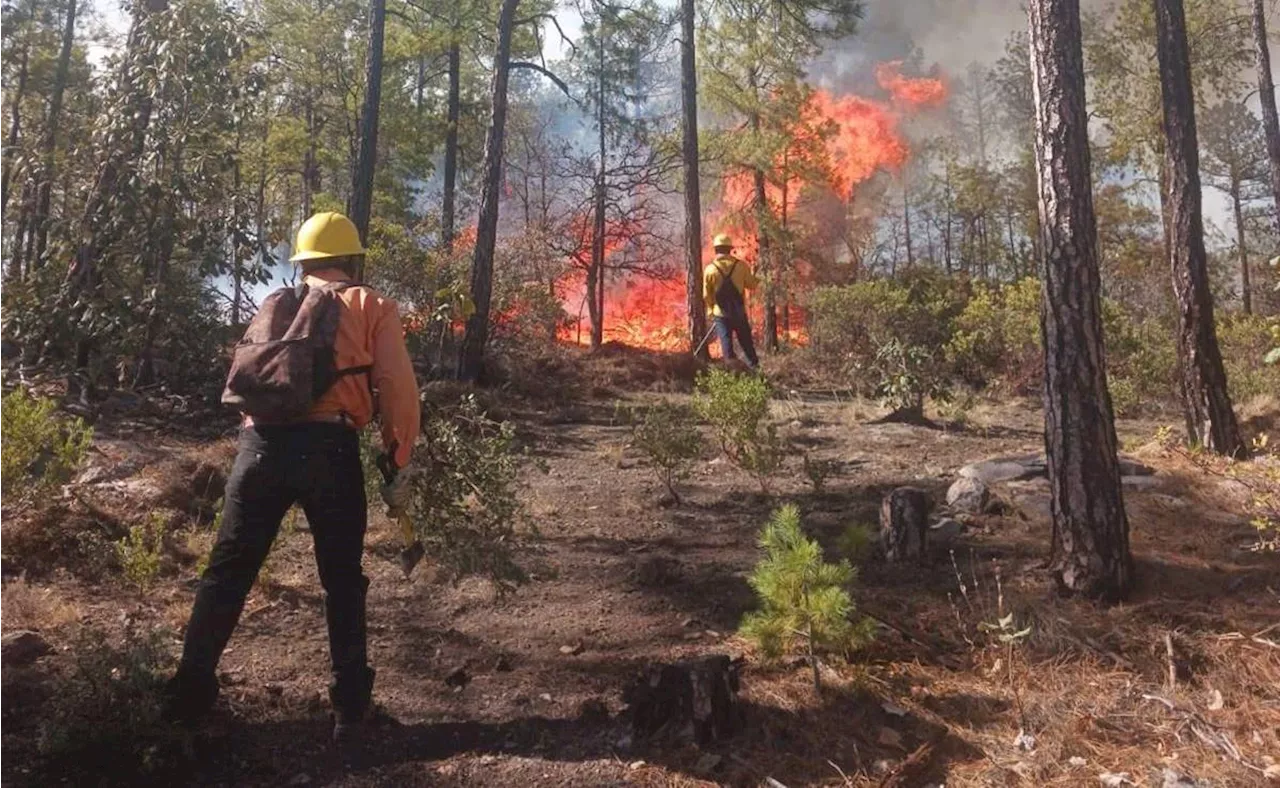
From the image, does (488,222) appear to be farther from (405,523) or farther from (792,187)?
(792,187)

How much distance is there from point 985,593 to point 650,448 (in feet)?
8.31

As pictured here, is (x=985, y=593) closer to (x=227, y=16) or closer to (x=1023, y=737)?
(x=1023, y=737)

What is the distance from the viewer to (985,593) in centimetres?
431

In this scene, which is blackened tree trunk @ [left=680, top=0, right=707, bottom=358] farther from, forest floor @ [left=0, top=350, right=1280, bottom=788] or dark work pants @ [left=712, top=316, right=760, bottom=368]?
forest floor @ [left=0, top=350, right=1280, bottom=788]

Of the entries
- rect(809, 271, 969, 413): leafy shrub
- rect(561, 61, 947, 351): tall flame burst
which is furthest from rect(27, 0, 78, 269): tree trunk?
rect(561, 61, 947, 351): tall flame burst

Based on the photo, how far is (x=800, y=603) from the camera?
333 centimetres

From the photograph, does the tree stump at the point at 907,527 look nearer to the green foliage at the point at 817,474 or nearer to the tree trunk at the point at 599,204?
the green foliage at the point at 817,474

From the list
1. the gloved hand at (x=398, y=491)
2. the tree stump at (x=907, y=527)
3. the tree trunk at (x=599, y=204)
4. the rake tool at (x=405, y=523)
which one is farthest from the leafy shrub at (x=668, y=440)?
the tree trunk at (x=599, y=204)

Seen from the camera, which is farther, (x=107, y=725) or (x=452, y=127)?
(x=452, y=127)

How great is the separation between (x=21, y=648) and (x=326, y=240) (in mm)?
1973

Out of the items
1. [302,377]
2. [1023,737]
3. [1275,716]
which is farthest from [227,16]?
[1275,716]

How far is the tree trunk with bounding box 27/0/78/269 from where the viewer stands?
7902 mm

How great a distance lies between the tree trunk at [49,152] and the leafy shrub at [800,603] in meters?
7.16

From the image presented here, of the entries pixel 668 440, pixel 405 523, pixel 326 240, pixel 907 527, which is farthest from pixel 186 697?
pixel 668 440
